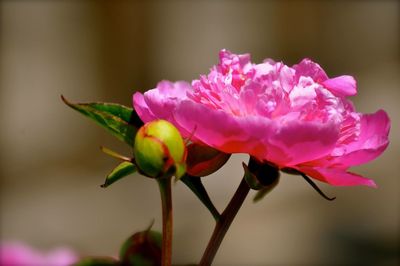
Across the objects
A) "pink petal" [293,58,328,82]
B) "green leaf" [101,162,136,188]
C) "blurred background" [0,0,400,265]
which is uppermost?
"pink petal" [293,58,328,82]

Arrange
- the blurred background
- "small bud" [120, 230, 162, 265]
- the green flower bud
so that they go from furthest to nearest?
the blurred background
"small bud" [120, 230, 162, 265]
the green flower bud

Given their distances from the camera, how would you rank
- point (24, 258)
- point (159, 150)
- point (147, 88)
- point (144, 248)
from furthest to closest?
point (147, 88), point (24, 258), point (144, 248), point (159, 150)

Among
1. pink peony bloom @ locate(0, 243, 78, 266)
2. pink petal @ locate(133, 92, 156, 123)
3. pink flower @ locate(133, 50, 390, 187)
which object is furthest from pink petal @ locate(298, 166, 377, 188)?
pink peony bloom @ locate(0, 243, 78, 266)

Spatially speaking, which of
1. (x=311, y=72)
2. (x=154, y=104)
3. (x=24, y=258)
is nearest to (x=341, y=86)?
(x=311, y=72)

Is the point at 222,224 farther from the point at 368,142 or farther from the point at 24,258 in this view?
the point at 24,258

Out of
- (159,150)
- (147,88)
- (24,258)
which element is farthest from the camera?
(147,88)

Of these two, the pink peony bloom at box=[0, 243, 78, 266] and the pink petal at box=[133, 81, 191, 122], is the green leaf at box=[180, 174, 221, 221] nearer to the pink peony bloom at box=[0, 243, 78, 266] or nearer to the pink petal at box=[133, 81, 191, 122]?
the pink petal at box=[133, 81, 191, 122]

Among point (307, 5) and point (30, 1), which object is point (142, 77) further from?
point (307, 5)
